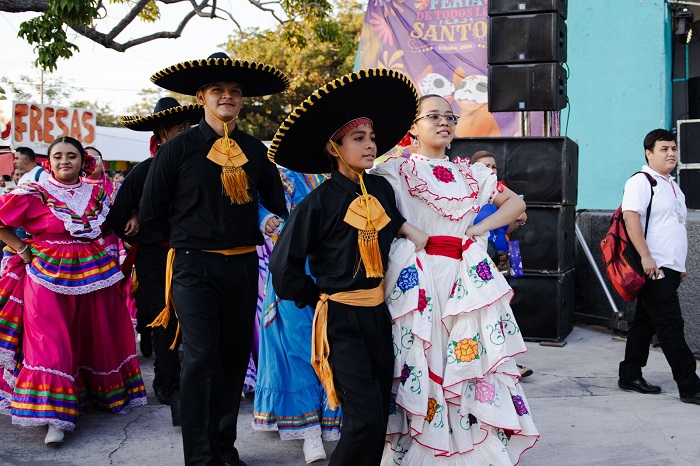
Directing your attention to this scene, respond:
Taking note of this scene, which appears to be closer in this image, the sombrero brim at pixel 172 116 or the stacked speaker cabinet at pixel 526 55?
the sombrero brim at pixel 172 116

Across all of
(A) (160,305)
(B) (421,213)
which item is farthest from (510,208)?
(A) (160,305)

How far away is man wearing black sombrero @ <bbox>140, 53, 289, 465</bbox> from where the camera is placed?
3512mm

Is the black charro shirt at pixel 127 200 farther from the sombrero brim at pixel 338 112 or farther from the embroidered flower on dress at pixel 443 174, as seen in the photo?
the embroidered flower on dress at pixel 443 174

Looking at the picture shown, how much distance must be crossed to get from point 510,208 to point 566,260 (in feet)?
13.2

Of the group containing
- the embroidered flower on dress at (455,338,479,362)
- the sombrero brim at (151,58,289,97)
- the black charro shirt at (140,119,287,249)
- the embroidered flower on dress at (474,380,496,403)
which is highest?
the sombrero brim at (151,58,289,97)

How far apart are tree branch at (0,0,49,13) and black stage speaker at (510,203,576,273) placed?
21.4 feet

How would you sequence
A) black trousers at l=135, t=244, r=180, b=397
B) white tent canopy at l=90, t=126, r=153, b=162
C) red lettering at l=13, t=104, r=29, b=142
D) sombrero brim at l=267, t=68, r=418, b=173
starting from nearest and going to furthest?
sombrero brim at l=267, t=68, r=418, b=173, black trousers at l=135, t=244, r=180, b=397, red lettering at l=13, t=104, r=29, b=142, white tent canopy at l=90, t=126, r=153, b=162

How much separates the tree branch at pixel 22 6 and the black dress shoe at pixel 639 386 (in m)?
8.00

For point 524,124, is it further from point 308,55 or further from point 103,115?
point 103,115

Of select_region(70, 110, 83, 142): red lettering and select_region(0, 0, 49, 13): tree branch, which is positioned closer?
select_region(0, 0, 49, 13): tree branch

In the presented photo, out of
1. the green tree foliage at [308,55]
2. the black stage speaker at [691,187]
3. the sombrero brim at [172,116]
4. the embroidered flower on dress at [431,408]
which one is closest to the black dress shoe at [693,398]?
the embroidered flower on dress at [431,408]

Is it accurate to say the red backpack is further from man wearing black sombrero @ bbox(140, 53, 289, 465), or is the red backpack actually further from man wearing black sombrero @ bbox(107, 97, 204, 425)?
man wearing black sombrero @ bbox(107, 97, 204, 425)

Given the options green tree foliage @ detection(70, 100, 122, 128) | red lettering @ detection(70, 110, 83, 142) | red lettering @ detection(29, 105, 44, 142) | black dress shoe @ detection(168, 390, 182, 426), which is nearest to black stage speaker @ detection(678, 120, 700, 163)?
black dress shoe @ detection(168, 390, 182, 426)

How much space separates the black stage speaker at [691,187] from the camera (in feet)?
31.4
